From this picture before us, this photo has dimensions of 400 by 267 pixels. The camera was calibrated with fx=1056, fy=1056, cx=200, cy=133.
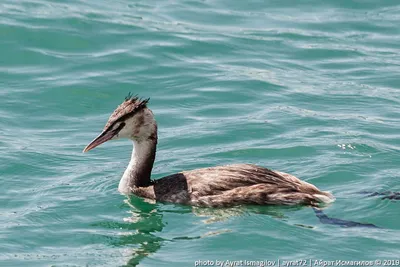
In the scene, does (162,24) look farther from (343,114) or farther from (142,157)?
(142,157)

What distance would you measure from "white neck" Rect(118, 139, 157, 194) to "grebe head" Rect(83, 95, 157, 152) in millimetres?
118

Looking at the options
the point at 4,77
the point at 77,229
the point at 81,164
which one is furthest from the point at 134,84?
the point at 77,229

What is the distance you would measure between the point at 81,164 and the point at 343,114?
4.33 metres

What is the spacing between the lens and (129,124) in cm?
1307

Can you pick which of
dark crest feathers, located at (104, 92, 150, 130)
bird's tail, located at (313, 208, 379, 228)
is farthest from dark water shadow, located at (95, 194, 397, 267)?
dark crest feathers, located at (104, 92, 150, 130)

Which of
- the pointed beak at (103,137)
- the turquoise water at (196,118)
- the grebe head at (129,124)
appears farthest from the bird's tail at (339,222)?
the pointed beak at (103,137)

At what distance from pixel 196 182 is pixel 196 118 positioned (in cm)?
360

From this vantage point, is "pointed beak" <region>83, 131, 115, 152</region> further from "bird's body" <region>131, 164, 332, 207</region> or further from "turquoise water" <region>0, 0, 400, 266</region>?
"bird's body" <region>131, 164, 332, 207</region>

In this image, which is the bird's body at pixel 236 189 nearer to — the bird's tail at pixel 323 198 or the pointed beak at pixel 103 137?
the bird's tail at pixel 323 198

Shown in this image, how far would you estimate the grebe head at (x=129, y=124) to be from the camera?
1295 centimetres

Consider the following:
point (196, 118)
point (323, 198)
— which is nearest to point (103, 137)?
point (323, 198)

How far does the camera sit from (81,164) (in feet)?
47.6

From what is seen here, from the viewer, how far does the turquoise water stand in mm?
11586

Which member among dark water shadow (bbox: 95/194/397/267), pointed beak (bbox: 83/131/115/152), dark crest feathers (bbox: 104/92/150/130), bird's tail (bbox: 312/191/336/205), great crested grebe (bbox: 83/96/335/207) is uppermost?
dark crest feathers (bbox: 104/92/150/130)
